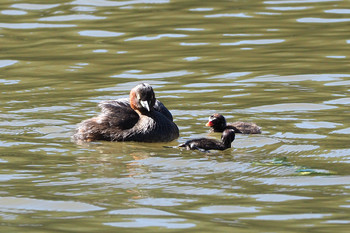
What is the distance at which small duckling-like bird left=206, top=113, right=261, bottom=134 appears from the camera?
1016 centimetres

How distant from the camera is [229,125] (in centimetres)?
1037

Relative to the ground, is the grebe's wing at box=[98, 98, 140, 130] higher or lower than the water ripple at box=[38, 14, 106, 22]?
lower

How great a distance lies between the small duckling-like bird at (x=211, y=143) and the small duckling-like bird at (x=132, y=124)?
774 millimetres

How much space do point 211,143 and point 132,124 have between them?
1259mm

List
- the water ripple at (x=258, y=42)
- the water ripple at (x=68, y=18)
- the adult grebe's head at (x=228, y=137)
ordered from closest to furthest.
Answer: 1. the adult grebe's head at (x=228, y=137)
2. the water ripple at (x=258, y=42)
3. the water ripple at (x=68, y=18)

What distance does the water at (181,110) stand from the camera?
7172 millimetres

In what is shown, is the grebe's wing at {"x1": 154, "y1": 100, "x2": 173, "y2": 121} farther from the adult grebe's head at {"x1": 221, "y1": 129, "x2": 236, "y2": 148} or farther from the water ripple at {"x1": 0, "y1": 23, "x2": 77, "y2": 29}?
the water ripple at {"x1": 0, "y1": 23, "x2": 77, "y2": 29}

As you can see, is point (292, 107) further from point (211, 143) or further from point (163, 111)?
point (211, 143)

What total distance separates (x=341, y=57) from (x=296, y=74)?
1.49 meters

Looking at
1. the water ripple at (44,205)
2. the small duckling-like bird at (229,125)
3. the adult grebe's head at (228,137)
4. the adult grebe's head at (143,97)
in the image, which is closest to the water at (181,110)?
the water ripple at (44,205)

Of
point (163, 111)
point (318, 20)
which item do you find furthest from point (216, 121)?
point (318, 20)

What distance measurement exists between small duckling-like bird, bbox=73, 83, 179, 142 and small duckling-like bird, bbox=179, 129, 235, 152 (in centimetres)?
77

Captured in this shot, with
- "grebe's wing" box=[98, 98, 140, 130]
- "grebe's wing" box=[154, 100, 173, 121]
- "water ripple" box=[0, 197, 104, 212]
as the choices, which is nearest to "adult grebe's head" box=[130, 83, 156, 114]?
"grebe's wing" box=[98, 98, 140, 130]

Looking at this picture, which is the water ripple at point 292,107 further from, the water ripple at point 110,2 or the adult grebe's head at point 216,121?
the water ripple at point 110,2
